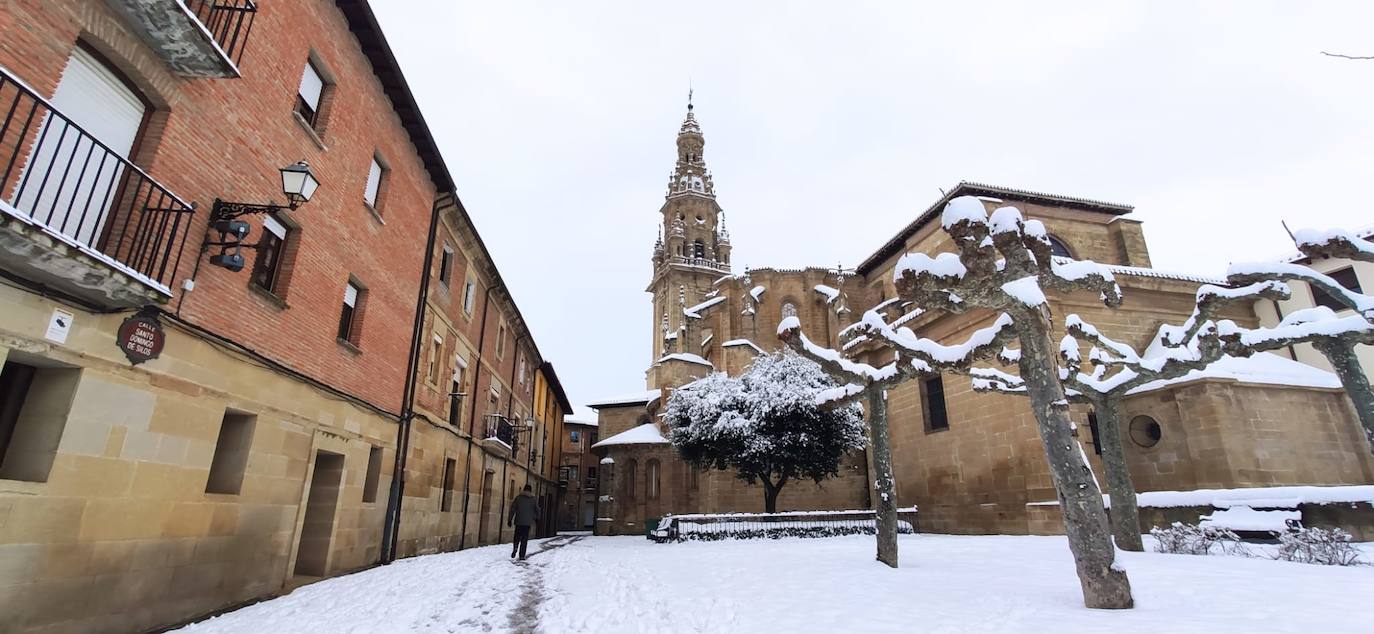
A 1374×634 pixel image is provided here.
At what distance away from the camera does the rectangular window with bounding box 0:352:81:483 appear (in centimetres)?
458

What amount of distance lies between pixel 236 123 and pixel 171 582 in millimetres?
5030

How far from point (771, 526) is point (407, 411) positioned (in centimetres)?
1268

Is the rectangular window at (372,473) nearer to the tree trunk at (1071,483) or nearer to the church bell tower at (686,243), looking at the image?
the tree trunk at (1071,483)

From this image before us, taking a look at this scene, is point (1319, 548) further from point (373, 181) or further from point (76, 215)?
point (373, 181)

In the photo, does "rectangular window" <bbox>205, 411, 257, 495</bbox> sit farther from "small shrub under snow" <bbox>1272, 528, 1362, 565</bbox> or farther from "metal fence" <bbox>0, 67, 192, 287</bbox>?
"small shrub under snow" <bbox>1272, 528, 1362, 565</bbox>

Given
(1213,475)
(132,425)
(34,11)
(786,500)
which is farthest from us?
(786,500)

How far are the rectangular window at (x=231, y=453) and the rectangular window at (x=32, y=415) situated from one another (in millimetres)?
1961

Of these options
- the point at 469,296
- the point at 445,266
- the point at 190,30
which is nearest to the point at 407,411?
the point at 445,266

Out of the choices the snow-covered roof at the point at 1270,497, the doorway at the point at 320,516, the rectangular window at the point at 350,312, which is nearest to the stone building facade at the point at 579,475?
the rectangular window at the point at 350,312

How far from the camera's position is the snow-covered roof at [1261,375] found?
45.5 ft

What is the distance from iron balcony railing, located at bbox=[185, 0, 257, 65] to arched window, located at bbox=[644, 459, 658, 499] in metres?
26.2

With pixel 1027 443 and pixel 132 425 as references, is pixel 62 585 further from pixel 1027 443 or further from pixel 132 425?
pixel 1027 443

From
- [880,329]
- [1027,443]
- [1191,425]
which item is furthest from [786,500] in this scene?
[880,329]

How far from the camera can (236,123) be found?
22.0ft
